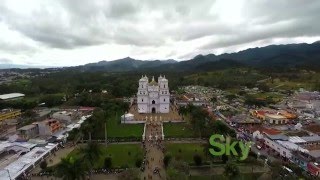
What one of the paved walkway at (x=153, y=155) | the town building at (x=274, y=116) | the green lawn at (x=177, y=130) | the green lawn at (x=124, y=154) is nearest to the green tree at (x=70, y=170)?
the paved walkway at (x=153, y=155)

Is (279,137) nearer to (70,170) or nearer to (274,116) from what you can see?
(274,116)

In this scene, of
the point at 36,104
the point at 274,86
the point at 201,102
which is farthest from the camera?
the point at 274,86

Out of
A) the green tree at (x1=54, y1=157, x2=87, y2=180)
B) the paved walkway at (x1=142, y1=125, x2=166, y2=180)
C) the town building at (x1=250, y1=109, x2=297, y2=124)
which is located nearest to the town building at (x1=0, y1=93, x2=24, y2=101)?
the paved walkway at (x1=142, y1=125, x2=166, y2=180)

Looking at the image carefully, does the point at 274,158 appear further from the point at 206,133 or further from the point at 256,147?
the point at 206,133

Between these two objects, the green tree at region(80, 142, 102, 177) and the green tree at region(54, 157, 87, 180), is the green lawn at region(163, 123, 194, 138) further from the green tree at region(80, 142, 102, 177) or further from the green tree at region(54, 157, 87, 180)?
the green tree at region(54, 157, 87, 180)

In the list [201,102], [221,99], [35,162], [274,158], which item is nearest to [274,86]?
[221,99]

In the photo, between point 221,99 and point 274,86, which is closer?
point 221,99
